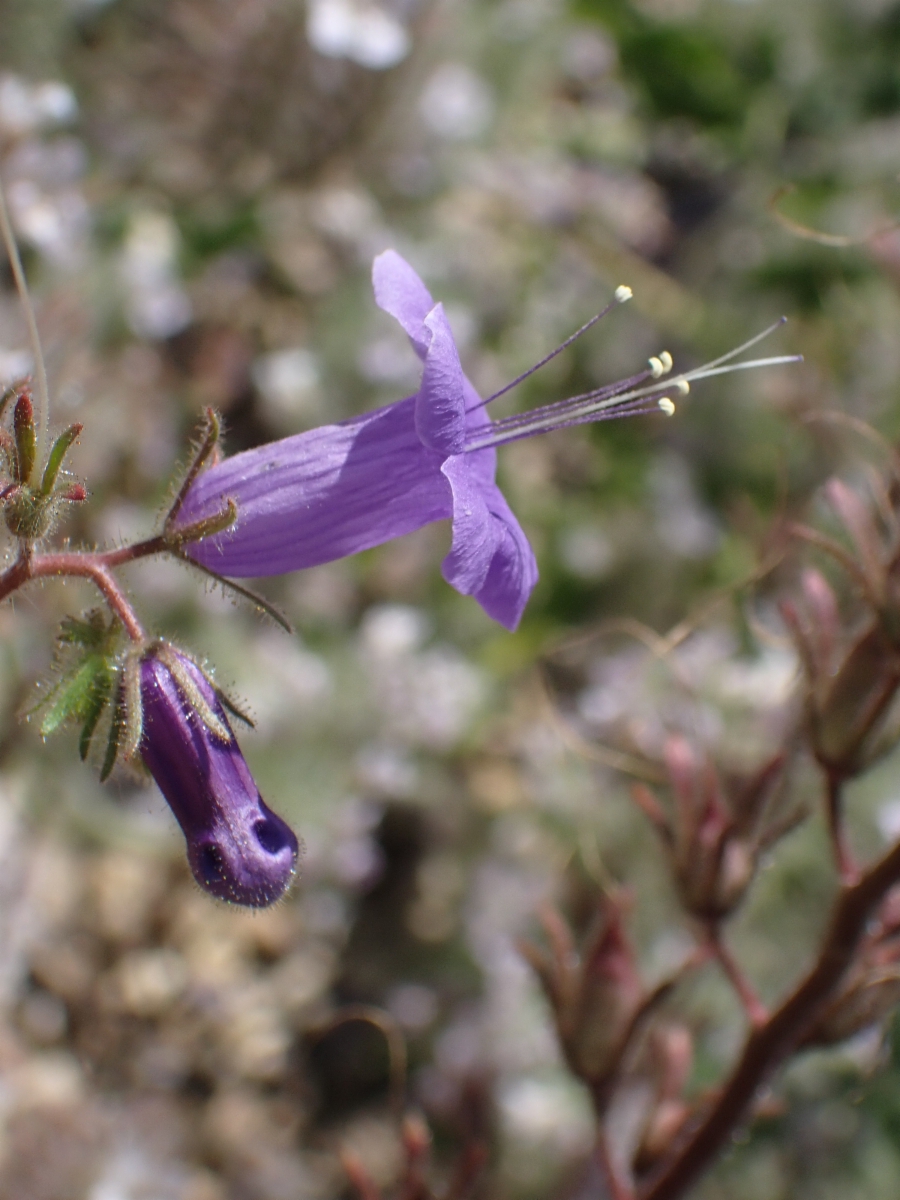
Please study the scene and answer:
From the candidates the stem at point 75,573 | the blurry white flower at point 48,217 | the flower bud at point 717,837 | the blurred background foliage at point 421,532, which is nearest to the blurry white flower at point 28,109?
the blurred background foliage at point 421,532

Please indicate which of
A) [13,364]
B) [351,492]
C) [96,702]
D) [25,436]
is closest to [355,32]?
[13,364]

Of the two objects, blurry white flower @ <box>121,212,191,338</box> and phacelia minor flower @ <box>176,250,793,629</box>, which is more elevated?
phacelia minor flower @ <box>176,250,793,629</box>

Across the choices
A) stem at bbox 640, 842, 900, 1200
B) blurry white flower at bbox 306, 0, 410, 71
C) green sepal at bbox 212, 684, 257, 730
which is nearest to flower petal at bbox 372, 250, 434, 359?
green sepal at bbox 212, 684, 257, 730

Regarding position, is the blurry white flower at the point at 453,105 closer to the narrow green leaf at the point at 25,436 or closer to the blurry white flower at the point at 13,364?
the blurry white flower at the point at 13,364

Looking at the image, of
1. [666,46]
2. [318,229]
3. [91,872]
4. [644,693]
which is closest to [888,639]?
[644,693]

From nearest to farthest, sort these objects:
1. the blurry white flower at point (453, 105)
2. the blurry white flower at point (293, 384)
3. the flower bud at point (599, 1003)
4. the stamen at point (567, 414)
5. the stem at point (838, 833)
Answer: the stamen at point (567, 414), the stem at point (838, 833), the flower bud at point (599, 1003), the blurry white flower at point (293, 384), the blurry white flower at point (453, 105)

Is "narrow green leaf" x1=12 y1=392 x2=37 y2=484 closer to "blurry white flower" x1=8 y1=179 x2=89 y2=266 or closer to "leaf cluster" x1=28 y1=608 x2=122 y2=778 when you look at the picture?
"leaf cluster" x1=28 y1=608 x2=122 y2=778
